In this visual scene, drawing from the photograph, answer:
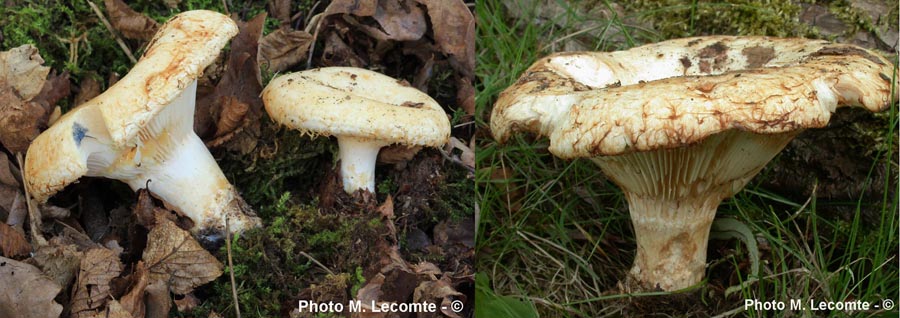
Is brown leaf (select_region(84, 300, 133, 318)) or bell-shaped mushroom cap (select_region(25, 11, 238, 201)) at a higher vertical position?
bell-shaped mushroom cap (select_region(25, 11, 238, 201))

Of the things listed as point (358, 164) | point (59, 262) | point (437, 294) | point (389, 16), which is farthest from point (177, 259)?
point (389, 16)

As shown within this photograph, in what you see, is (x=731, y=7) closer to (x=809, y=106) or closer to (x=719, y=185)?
(x=719, y=185)

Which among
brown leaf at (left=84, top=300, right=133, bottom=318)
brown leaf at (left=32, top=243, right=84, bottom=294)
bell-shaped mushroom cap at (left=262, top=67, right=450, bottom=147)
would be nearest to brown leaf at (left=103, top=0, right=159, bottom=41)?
bell-shaped mushroom cap at (left=262, top=67, right=450, bottom=147)

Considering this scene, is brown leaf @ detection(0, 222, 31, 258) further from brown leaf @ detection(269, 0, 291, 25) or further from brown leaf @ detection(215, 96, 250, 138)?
brown leaf @ detection(269, 0, 291, 25)

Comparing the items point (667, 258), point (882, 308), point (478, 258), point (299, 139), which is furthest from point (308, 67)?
point (882, 308)

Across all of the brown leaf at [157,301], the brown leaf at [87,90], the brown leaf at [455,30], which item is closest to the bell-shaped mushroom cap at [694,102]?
the brown leaf at [455,30]

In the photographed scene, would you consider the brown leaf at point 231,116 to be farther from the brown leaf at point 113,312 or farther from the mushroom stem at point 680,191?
the mushroom stem at point 680,191
